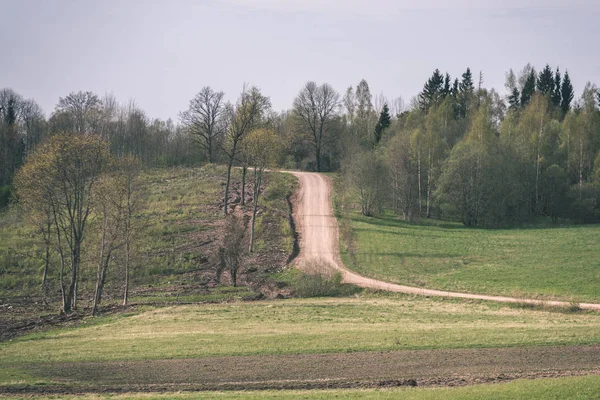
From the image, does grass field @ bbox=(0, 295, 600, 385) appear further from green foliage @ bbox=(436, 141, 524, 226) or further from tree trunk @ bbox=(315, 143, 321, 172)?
tree trunk @ bbox=(315, 143, 321, 172)

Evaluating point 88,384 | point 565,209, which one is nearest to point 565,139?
point 565,209

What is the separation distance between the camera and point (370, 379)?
2105cm

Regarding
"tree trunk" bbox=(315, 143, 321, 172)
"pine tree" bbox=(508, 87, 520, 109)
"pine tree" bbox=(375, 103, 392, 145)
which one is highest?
"pine tree" bbox=(508, 87, 520, 109)

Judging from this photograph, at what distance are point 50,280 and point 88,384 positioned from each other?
3391 cm

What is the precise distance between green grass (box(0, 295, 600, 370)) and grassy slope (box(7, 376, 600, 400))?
542 centimetres

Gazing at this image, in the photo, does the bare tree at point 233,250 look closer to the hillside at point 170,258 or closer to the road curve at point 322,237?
the hillside at point 170,258

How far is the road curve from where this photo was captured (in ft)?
136

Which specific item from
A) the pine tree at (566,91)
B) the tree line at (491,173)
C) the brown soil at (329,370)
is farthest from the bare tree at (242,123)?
the pine tree at (566,91)

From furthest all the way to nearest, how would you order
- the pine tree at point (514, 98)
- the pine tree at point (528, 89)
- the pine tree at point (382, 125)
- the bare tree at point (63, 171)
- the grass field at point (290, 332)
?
the pine tree at point (514, 98)
the pine tree at point (528, 89)
the pine tree at point (382, 125)
the bare tree at point (63, 171)
the grass field at point (290, 332)

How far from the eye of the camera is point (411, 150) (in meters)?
80.4

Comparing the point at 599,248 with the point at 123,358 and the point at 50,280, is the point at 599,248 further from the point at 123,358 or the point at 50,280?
the point at 50,280

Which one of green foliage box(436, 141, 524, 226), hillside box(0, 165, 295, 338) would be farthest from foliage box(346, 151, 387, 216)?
hillside box(0, 165, 295, 338)

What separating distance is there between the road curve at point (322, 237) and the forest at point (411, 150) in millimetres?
4864

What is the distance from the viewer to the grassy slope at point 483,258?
4269cm
